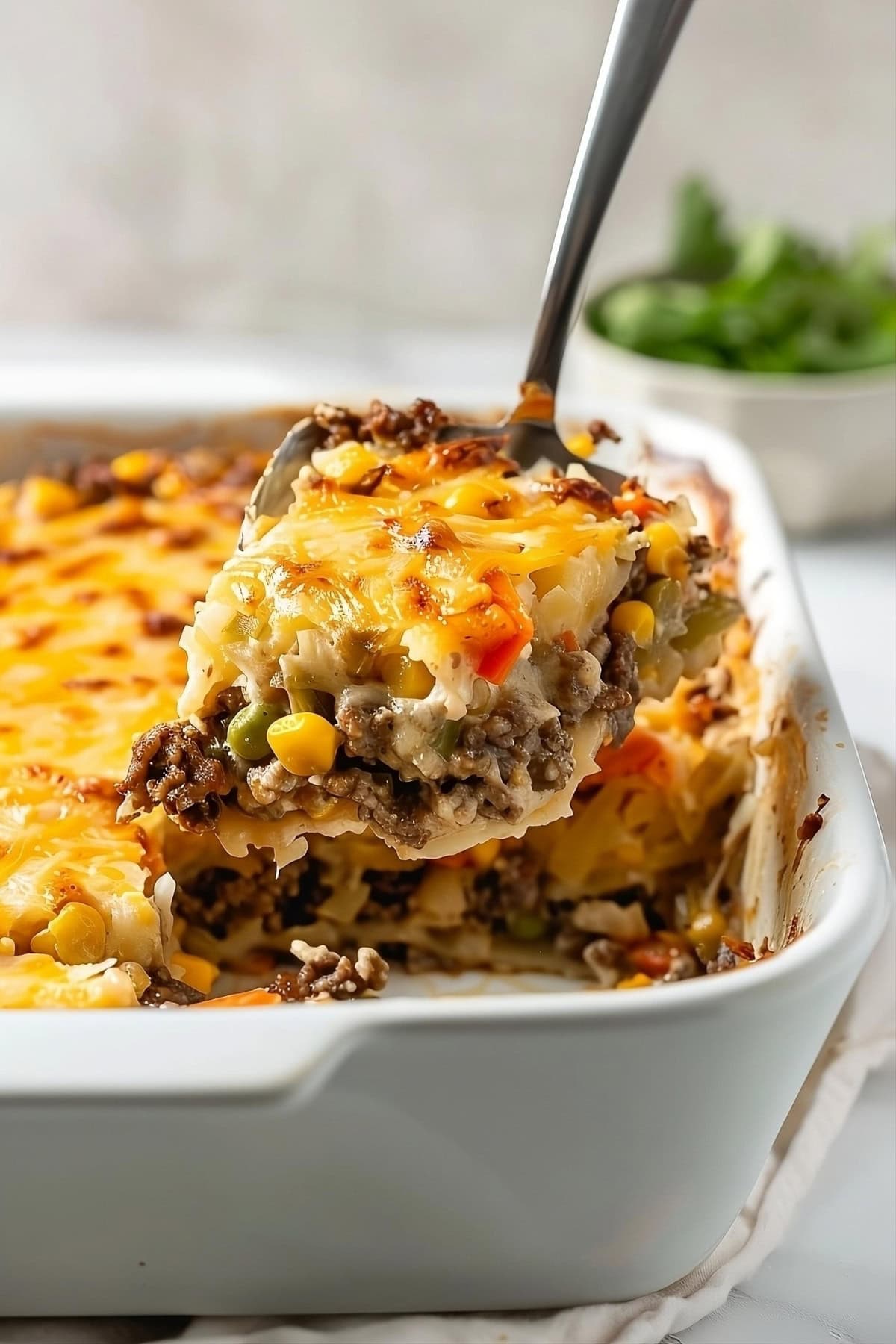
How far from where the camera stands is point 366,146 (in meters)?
4.53

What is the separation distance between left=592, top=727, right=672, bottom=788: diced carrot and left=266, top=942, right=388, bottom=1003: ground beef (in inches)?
22.6

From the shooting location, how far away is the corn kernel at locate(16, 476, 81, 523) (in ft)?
8.54

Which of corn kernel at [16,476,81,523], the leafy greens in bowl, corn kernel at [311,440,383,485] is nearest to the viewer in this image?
corn kernel at [311,440,383,485]

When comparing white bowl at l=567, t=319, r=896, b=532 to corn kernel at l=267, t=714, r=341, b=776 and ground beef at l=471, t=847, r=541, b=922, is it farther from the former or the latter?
corn kernel at l=267, t=714, r=341, b=776

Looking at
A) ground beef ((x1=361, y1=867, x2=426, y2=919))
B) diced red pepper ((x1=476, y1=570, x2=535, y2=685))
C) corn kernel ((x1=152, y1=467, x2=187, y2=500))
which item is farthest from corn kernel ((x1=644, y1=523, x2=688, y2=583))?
corn kernel ((x1=152, y1=467, x2=187, y2=500))

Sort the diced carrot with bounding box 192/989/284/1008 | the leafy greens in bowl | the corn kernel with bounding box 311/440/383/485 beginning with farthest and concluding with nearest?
the leafy greens in bowl < the corn kernel with bounding box 311/440/383/485 < the diced carrot with bounding box 192/989/284/1008

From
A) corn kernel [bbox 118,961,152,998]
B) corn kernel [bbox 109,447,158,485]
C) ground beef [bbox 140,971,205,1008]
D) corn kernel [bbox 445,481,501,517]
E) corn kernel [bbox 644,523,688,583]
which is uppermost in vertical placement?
corn kernel [bbox 445,481,501,517]

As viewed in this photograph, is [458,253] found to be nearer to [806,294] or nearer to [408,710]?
[806,294]

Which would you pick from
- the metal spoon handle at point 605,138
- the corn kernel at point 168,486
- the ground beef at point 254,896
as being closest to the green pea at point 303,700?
the ground beef at point 254,896

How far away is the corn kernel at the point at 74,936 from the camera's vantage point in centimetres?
168

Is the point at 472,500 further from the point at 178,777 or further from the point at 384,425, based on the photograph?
the point at 178,777

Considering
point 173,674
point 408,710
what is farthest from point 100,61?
point 408,710

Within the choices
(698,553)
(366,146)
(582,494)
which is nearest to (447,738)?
(582,494)

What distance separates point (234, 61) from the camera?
4.35 meters
